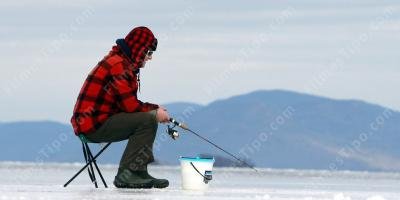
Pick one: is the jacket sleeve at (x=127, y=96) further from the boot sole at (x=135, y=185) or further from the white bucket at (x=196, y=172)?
the white bucket at (x=196, y=172)

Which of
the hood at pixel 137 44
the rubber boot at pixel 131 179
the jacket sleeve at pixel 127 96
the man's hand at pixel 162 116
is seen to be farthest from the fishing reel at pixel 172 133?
the hood at pixel 137 44

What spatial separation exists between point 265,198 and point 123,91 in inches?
79.8

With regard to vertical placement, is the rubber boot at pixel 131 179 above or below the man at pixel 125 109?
below

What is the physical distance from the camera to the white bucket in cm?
1323

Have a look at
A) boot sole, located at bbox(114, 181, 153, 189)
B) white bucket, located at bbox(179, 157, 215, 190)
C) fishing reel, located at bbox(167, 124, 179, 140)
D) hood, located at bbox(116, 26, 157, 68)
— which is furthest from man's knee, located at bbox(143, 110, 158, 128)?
white bucket, located at bbox(179, 157, 215, 190)

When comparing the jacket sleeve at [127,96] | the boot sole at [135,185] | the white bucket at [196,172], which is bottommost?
the boot sole at [135,185]

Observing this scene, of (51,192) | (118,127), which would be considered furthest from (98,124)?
(51,192)

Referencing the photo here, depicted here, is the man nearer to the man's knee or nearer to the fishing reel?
the man's knee

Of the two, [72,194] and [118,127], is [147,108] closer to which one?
[118,127]

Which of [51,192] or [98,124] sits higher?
[98,124]

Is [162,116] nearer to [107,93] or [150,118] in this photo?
[150,118]

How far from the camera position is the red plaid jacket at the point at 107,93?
12.5 m

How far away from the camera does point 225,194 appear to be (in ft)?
40.1

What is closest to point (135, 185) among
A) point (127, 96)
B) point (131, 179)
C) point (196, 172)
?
point (131, 179)
